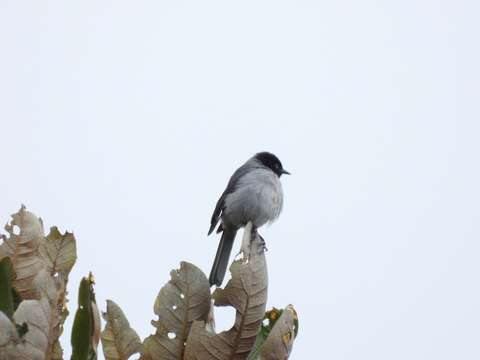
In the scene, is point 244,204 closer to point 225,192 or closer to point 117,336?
point 225,192

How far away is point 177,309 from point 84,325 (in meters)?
0.37

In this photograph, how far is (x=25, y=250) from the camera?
2.34 metres

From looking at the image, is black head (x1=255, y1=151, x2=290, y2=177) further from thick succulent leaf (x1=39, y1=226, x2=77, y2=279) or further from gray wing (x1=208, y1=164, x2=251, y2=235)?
thick succulent leaf (x1=39, y1=226, x2=77, y2=279)

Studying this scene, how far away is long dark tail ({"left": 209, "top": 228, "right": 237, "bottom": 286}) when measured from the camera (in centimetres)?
954

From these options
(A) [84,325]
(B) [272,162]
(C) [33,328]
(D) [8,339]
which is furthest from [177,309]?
(B) [272,162]

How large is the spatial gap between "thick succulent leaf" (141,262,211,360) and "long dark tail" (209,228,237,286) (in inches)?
276

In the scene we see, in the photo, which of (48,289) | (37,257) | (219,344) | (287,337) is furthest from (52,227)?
(287,337)

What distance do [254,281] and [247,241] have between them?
3.36 ft

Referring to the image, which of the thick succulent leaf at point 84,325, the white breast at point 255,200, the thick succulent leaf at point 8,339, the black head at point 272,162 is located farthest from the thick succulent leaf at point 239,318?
the black head at point 272,162

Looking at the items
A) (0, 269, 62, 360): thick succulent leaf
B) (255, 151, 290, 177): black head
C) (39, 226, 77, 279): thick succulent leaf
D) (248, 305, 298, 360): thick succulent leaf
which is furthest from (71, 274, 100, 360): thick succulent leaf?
(255, 151, 290, 177): black head

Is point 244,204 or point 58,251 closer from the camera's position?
point 58,251

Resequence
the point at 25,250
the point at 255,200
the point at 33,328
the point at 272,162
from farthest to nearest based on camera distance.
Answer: the point at 272,162, the point at 255,200, the point at 25,250, the point at 33,328

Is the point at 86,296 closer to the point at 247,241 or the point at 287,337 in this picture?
the point at 287,337

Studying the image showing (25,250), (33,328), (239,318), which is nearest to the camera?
(33,328)
